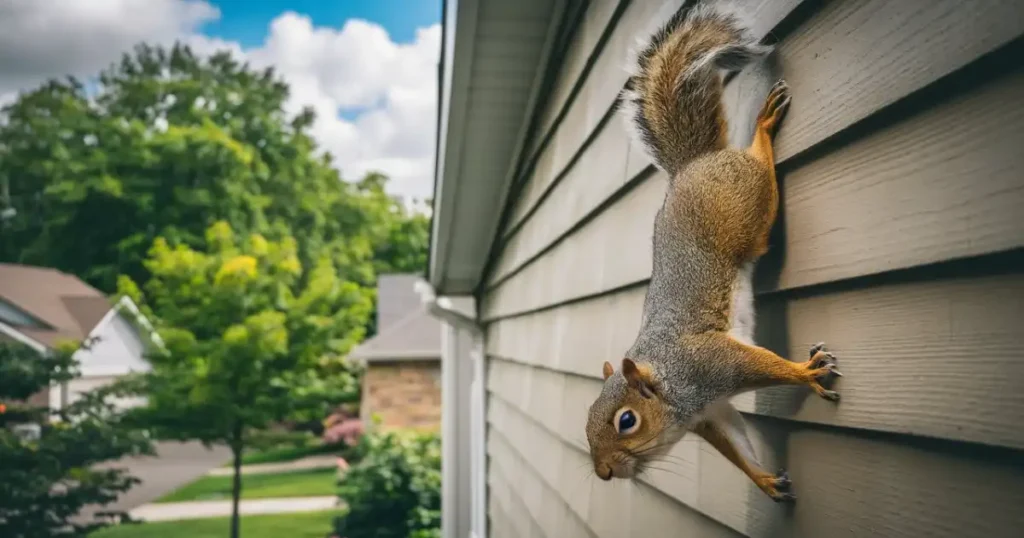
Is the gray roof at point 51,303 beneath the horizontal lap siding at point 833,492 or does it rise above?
above

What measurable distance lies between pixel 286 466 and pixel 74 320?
3596 mm

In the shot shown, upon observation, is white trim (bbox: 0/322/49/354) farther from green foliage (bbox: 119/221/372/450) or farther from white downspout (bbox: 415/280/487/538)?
white downspout (bbox: 415/280/487/538)

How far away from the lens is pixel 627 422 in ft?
2.96

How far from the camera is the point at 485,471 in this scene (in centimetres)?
446

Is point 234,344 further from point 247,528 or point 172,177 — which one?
point 172,177

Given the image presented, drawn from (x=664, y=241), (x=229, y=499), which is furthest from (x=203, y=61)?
(x=664, y=241)

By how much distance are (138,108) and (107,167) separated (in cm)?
303

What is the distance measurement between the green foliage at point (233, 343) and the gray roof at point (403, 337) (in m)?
2.14

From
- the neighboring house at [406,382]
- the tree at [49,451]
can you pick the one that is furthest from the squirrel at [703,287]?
the neighboring house at [406,382]

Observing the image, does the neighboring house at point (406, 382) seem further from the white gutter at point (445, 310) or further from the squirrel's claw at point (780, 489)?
the squirrel's claw at point (780, 489)

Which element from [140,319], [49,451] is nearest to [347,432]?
[140,319]

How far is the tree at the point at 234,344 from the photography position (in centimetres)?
825

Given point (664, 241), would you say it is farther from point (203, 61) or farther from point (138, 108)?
point (203, 61)

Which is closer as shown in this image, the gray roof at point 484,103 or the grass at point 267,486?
the gray roof at point 484,103
